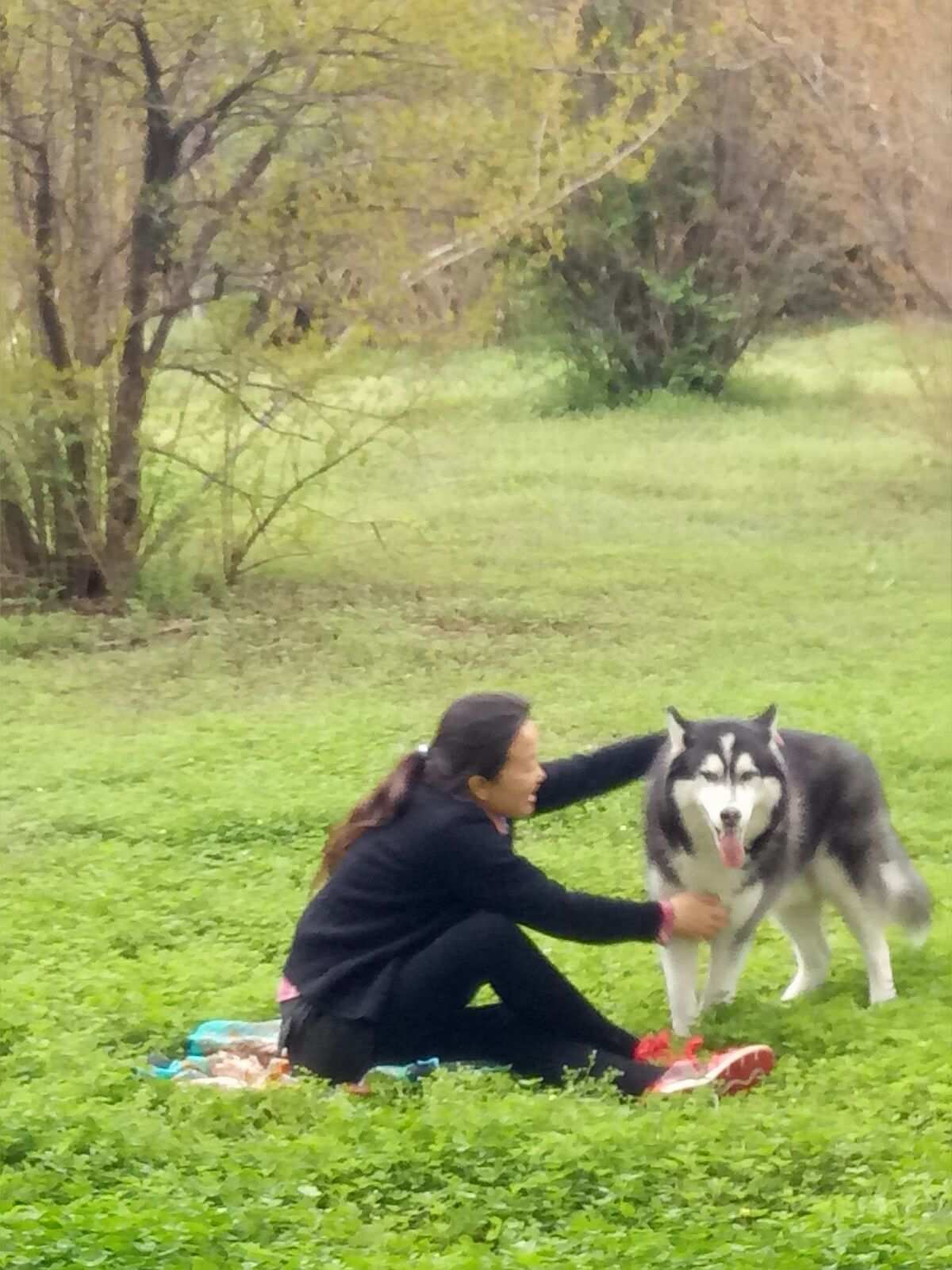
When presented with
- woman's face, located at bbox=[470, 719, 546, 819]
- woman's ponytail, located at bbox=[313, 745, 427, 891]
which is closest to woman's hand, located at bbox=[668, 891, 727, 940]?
woman's face, located at bbox=[470, 719, 546, 819]

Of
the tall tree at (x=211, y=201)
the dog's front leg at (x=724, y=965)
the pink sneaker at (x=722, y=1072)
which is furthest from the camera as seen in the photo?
the tall tree at (x=211, y=201)

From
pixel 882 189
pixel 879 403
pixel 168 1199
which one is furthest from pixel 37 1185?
pixel 879 403

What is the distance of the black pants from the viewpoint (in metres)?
5.06

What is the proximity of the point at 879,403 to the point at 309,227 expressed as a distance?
47.4 ft

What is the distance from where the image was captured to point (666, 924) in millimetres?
5281

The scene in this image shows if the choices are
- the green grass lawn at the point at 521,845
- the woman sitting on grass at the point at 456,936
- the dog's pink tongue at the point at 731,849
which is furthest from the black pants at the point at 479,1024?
the dog's pink tongue at the point at 731,849

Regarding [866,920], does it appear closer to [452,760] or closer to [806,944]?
[806,944]

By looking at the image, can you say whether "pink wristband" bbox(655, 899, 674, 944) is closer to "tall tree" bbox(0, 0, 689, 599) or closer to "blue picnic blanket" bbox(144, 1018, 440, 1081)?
"blue picnic blanket" bbox(144, 1018, 440, 1081)

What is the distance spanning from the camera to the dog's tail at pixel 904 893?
19.5ft

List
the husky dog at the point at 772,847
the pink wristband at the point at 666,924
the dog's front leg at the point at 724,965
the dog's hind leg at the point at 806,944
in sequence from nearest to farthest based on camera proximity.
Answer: the pink wristband at the point at 666,924
the husky dog at the point at 772,847
the dog's front leg at the point at 724,965
the dog's hind leg at the point at 806,944

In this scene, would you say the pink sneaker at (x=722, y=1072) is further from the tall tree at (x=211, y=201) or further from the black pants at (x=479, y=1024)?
the tall tree at (x=211, y=201)

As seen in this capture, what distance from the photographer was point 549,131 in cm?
1345

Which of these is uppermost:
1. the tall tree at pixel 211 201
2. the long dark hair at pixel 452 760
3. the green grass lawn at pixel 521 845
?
the tall tree at pixel 211 201

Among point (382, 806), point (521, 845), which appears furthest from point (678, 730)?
point (521, 845)
